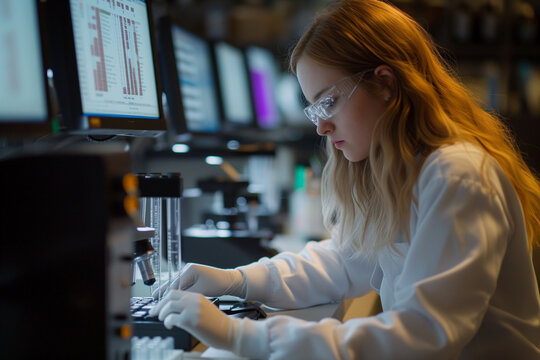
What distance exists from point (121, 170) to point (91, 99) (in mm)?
357

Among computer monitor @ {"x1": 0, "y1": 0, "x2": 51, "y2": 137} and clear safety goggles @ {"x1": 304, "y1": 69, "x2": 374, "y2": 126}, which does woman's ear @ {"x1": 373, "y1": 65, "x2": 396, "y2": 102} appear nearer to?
clear safety goggles @ {"x1": 304, "y1": 69, "x2": 374, "y2": 126}

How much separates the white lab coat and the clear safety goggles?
0.70 feet

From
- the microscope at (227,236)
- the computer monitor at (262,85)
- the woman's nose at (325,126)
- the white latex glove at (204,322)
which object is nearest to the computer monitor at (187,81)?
the microscope at (227,236)

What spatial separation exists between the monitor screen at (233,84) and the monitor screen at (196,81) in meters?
0.06

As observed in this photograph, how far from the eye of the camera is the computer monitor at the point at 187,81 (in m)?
1.63

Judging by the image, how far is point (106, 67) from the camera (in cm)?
104

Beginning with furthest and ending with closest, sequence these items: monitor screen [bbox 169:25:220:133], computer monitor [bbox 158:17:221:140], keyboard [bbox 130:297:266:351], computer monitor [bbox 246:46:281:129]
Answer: computer monitor [bbox 246:46:281:129] → monitor screen [bbox 169:25:220:133] → computer monitor [bbox 158:17:221:140] → keyboard [bbox 130:297:266:351]

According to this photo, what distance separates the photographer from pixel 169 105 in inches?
64.3

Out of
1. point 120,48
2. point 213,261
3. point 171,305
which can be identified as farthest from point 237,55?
point 171,305

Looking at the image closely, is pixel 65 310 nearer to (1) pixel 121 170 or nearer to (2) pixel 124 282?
(2) pixel 124 282

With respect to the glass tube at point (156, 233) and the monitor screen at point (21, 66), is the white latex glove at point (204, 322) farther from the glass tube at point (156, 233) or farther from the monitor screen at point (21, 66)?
the monitor screen at point (21, 66)

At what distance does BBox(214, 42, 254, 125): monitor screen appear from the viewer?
209 centimetres

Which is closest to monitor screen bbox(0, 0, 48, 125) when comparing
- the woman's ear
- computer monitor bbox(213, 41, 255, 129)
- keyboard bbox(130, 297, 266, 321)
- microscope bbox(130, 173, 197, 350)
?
microscope bbox(130, 173, 197, 350)

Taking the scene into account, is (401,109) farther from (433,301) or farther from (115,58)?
(115,58)
